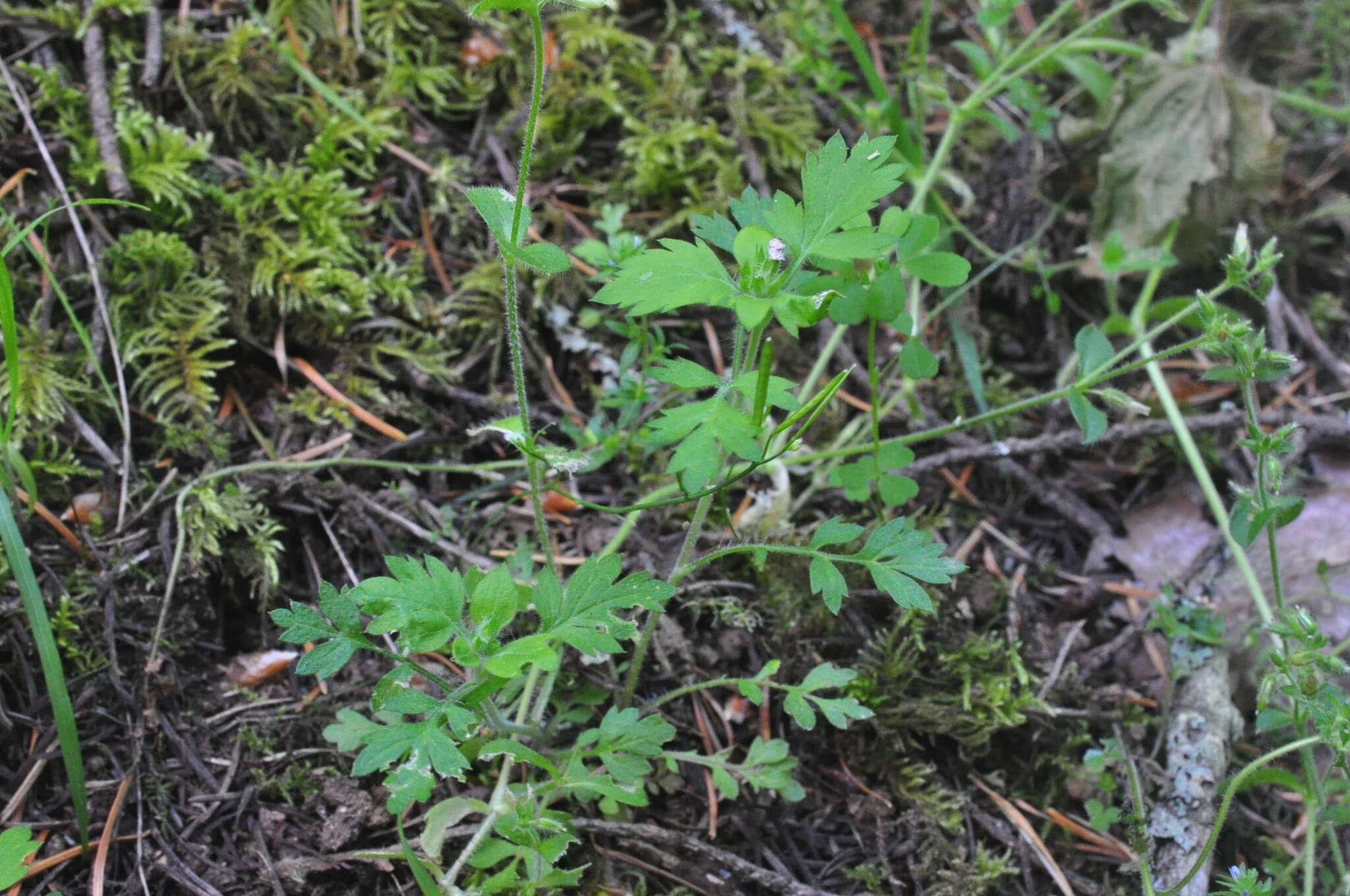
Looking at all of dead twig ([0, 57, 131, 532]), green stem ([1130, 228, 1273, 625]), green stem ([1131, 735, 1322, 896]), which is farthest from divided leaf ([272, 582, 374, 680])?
green stem ([1130, 228, 1273, 625])

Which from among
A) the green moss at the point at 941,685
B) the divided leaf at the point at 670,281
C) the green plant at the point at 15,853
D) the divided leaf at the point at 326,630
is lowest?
the green moss at the point at 941,685

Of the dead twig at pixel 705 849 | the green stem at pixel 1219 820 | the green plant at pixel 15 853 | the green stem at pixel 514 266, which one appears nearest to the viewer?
the green stem at pixel 514 266

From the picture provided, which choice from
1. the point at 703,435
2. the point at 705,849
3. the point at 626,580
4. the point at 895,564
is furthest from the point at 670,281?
the point at 705,849

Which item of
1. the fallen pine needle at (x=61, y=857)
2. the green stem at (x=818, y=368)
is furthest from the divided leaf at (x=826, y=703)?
the fallen pine needle at (x=61, y=857)

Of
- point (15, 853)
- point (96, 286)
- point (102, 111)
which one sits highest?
point (102, 111)

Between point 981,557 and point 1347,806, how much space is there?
43.4 inches

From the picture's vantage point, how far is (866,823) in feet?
7.91

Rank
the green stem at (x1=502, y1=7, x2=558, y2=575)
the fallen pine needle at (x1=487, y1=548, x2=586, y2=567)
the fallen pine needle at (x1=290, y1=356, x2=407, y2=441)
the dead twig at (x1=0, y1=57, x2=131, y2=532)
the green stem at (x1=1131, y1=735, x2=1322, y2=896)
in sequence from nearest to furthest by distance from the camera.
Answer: the green stem at (x1=502, y1=7, x2=558, y2=575) < the green stem at (x1=1131, y1=735, x2=1322, y2=896) < the dead twig at (x1=0, y1=57, x2=131, y2=532) < the fallen pine needle at (x1=487, y1=548, x2=586, y2=567) < the fallen pine needle at (x1=290, y1=356, x2=407, y2=441)

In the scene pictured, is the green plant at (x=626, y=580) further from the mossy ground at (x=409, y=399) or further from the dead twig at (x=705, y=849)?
the mossy ground at (x=409, y=399)

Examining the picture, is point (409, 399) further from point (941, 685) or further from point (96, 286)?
point (941, 685)

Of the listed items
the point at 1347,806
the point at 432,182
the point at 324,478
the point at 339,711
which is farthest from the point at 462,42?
the point at 1347,806

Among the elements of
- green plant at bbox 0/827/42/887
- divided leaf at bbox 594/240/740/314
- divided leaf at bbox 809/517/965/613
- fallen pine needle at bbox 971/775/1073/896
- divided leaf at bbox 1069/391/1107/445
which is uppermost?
divided leaf at bbox 594/240/740/314

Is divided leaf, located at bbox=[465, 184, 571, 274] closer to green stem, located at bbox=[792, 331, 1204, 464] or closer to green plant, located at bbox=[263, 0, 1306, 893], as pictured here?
green plant, located at bbox=[263, 0, 1306, 893]

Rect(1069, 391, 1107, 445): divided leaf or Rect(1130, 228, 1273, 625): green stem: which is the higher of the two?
Rect(1069, 391, 1107, 445): divided leaf
